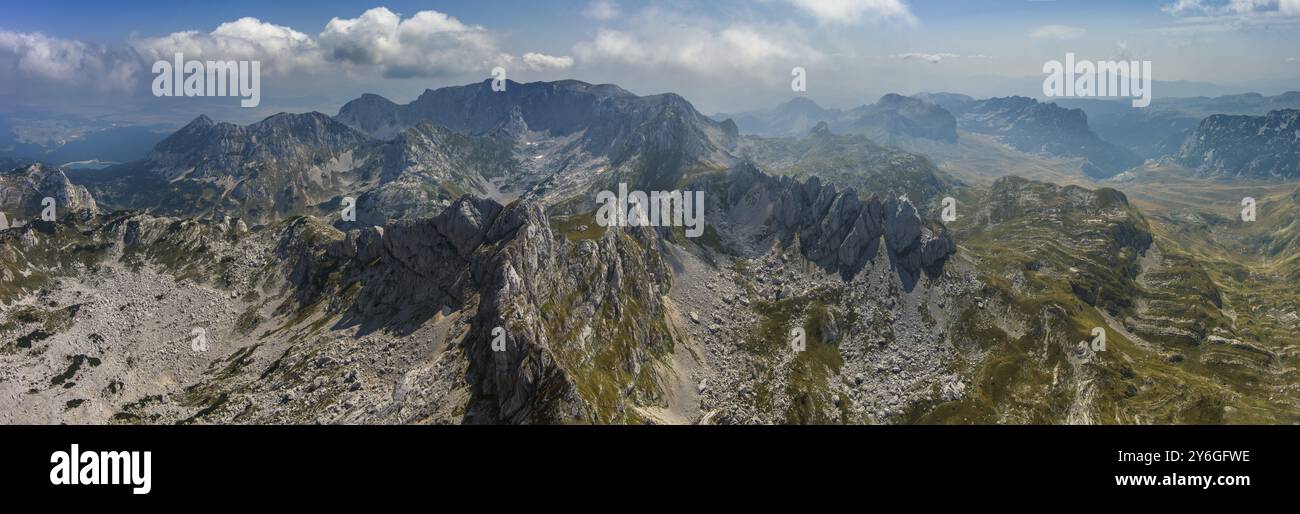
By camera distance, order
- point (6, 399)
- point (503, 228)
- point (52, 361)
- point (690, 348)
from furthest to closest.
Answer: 1. point (690, 348)
2. point (503, 228)
3. point (52, 361)
4. point (6, 399)

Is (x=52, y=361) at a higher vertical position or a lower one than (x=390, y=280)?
lower

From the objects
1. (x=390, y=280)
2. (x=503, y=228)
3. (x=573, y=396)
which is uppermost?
(x=503, y=228)

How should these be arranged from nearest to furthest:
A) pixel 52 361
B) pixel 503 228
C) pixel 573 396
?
1. pixel 573 396
2. pixel 52 361
3. pixel 503 228
